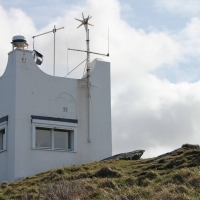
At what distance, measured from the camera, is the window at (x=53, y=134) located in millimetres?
27516

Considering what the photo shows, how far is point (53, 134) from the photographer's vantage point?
28047 millimetres

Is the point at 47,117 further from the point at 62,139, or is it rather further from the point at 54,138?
the point at 62,139

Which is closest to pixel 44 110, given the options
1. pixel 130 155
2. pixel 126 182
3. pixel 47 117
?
pixel 47 117

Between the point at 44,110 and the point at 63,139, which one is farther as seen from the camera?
the point at 63,139

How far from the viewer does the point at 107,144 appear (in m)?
29.2

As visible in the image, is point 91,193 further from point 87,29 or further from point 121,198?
point 87,29

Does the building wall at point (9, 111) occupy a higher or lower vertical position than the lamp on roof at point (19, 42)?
lower

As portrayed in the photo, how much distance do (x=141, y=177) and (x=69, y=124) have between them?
1000cm

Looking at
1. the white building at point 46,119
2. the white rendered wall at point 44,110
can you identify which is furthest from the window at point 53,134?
the white rendered wall at point 44,110

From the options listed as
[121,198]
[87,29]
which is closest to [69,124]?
[87,29]

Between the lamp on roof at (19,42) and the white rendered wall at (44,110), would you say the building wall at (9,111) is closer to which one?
the white rendered wall at (44,110)

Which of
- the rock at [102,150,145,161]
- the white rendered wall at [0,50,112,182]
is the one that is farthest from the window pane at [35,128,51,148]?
the rock at [102,150,145,161]

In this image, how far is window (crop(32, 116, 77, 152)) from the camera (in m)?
27.5

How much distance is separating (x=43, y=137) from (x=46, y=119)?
2.85 ft
